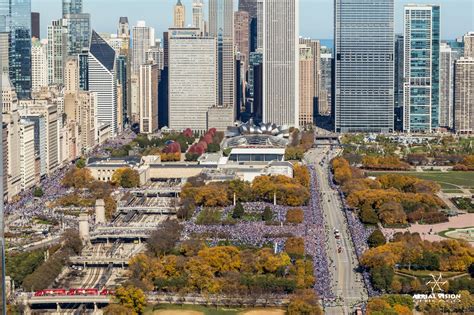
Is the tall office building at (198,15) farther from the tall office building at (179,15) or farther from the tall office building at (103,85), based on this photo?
the tall office building at (103,85)

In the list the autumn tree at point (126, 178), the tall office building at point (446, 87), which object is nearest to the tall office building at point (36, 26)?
the autumn tree at point (126, 178)

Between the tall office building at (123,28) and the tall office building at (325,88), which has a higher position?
the tall office building at (123,28)

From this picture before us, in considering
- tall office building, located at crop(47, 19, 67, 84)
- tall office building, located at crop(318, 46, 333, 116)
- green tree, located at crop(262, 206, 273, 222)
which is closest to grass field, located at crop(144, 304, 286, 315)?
green tree, located at crop(262, 206, 273, 222)

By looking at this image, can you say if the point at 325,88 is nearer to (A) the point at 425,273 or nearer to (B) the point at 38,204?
(B) the point at 38,204

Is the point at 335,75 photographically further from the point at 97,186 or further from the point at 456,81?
the point at 97,186

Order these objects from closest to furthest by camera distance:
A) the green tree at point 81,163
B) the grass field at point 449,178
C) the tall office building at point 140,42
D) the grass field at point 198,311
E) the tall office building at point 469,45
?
the grass field at point 198,311, the grass field at point 449,178, the green tree at point 81,163, the tall office building at point 469,45, the tall office building at point 140,42

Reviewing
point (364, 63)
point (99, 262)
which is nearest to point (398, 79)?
point (364, 63)
